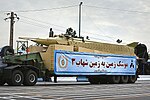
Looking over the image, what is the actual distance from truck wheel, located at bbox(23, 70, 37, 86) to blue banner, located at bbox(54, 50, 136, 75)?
6.28 ft

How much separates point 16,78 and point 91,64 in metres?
7.10

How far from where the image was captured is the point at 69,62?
27250mm

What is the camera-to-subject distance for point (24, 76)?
80.1ft

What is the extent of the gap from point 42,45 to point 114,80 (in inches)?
263

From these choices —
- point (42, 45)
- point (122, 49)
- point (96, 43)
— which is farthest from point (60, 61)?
point (122, 49)

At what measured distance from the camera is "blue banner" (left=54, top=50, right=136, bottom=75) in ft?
87.8

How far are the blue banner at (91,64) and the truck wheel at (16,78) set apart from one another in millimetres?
3041

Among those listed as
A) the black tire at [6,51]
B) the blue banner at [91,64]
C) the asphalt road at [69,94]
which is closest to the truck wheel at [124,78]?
the blue banner at [91,64]

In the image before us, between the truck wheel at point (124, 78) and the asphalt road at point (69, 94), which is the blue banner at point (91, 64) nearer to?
the truck wheel at point (124, 78)

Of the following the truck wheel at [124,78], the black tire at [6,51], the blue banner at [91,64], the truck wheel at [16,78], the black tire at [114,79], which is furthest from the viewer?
the truck wheel at [124,78]

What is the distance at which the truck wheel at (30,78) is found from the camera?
2425cm

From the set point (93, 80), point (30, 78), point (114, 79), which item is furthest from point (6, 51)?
point (114, 79)

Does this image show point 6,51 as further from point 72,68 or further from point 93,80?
point 93,80

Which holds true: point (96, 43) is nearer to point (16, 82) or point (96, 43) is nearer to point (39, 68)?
point (39, 68)
